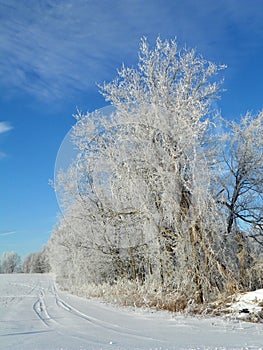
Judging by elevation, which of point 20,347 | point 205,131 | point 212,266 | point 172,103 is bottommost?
point 20,347

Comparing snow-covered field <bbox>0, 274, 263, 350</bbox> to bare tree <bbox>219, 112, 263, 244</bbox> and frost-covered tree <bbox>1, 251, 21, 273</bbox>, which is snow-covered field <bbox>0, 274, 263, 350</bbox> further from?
→ frost-covered tree <bbox>1, 251, 21, 273</bbox>

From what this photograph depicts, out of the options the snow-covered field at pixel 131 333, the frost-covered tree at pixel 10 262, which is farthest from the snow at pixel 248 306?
the frost-covered tree at pixel 10 262

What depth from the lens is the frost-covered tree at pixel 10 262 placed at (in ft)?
332

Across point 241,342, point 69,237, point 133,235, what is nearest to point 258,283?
point 133,235

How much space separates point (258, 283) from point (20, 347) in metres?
7.62

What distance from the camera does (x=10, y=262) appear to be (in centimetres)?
10288

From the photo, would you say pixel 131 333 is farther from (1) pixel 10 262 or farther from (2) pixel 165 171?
(1) pixel 10 262

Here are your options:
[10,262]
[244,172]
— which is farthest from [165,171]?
[10,262]

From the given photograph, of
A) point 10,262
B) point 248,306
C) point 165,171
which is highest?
point 10,262

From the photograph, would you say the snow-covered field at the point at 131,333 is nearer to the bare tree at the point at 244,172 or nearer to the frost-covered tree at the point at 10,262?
the bare tree at the point at 244,172

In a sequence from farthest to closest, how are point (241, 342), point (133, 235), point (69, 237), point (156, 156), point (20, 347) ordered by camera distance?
point (69, 237) < point (133, 235) < point (156, 156) < point (241, 342) < point (20, 347)

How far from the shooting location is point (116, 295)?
11391 mm

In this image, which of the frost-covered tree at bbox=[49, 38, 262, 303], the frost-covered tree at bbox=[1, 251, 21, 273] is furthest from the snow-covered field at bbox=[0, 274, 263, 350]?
the frost-covered tree at bbox=[1, 251, 21, 273]

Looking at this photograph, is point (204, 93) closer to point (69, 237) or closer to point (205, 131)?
point (205, 131)
